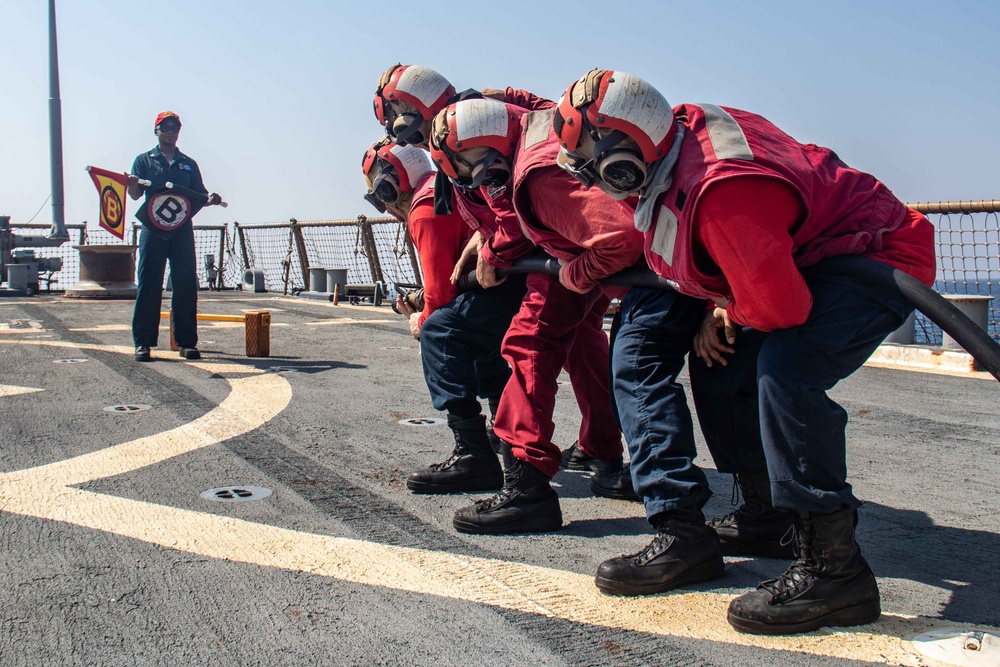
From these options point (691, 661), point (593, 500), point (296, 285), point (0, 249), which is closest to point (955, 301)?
point (593, 500)

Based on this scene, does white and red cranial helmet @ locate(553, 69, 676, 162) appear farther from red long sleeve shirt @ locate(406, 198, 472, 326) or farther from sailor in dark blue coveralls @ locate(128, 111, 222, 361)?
sailor in dark blue coveralls @ locate(128, 111, 222, 361)

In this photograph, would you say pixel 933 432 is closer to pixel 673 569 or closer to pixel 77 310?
pixel 673 569

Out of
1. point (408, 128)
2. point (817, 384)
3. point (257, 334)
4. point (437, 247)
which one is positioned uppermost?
point (408, 128)

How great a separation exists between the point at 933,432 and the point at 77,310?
1133 centimetres

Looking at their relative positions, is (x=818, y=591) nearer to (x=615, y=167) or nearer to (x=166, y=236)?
(x=615, y=167)

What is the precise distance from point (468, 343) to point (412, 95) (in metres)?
1.31

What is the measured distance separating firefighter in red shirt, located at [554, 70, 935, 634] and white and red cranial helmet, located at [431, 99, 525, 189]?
2.17 feet

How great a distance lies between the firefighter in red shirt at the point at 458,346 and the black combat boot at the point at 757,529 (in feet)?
3.83

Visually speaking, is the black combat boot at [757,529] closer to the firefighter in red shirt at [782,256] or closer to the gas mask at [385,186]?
the firefighter in red shirt at [782,256]

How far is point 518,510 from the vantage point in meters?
3.34

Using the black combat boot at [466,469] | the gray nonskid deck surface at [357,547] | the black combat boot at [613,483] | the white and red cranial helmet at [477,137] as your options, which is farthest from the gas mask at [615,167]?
the black combat boot at [466,469]

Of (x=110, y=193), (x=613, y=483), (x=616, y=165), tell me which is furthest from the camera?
(x=110, y=193)

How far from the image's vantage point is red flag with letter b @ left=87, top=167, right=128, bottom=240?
8.91 meters

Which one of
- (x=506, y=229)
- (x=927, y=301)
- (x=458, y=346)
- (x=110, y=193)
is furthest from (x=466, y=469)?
(x=110, y=193)
